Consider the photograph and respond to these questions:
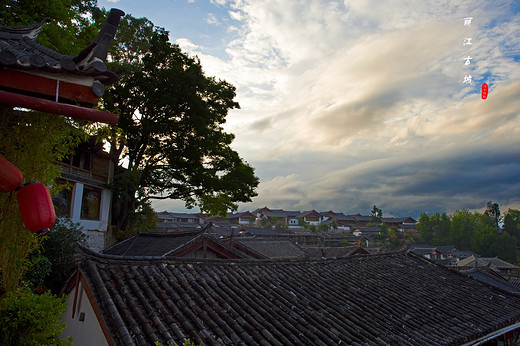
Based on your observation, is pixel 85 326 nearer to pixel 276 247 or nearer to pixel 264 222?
pixel 276 247

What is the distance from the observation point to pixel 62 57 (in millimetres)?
3539

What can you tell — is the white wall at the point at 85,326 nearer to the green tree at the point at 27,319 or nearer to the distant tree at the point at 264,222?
the green tree at the point at 27,319

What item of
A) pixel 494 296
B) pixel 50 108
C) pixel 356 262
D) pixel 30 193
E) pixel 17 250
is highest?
pixel 50 108

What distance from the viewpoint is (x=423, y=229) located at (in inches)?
2884

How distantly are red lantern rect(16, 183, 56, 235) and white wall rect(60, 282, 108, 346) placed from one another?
245cm

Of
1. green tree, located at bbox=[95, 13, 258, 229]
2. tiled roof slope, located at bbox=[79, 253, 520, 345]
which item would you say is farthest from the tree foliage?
tiled roof slope, located at bbox=[79, 253, 520, 345]

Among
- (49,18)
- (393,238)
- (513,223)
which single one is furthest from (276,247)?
(513,223)

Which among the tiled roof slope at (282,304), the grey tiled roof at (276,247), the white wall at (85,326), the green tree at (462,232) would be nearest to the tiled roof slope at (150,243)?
the tiled roof slope at (282,304)

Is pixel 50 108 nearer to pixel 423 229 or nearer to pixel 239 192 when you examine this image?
pixel 239 192

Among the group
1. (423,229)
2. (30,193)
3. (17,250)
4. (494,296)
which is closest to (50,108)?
(30,193)

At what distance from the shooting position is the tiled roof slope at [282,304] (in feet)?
16.5

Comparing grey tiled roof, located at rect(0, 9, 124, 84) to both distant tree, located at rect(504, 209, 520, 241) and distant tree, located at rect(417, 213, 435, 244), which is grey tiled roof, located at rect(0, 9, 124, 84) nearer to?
distant tree, located at rect(417, 213, 435, 244)

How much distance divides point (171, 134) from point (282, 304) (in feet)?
46.4

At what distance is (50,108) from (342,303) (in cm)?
666
